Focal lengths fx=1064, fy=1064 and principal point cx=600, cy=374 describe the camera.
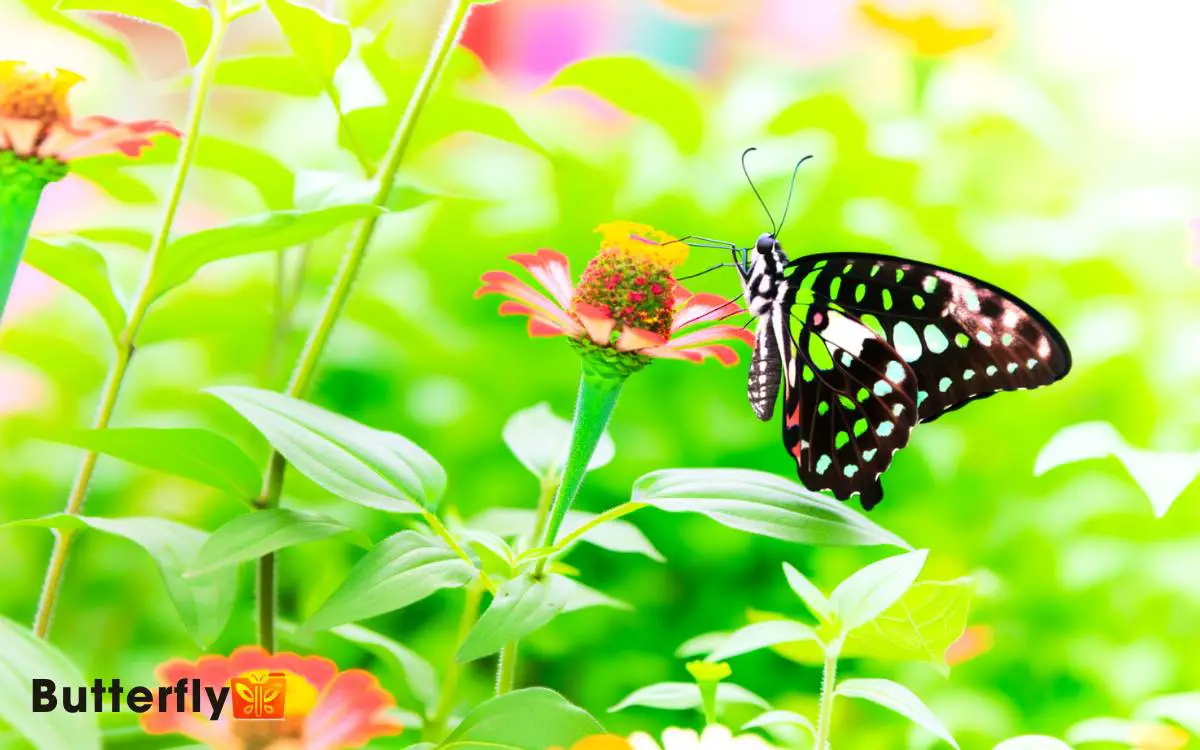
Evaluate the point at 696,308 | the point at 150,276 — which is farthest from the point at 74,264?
the point at 696,308

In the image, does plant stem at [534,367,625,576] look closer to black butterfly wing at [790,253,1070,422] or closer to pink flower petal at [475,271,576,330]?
pink flower petal at [475,271,576,330]

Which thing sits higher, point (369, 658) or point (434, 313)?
point (434, 313)

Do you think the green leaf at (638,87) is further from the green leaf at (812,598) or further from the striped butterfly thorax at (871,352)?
the green leaf at (812,598)

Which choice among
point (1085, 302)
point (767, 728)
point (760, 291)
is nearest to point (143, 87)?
point (760, 291)

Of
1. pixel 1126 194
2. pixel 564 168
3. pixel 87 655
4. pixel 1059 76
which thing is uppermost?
pixel 1059 76

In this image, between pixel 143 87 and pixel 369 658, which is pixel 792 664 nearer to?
pixel 369 658
